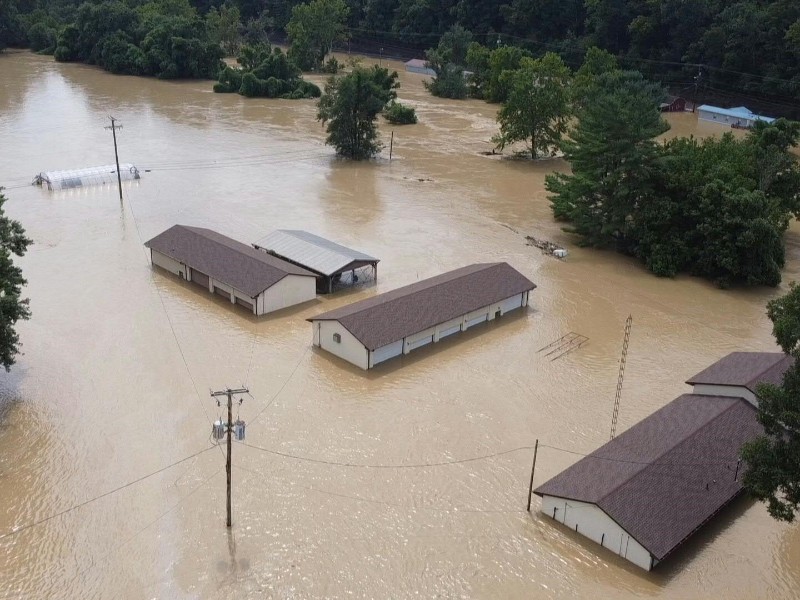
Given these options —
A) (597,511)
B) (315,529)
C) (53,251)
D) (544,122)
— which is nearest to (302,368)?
(315,529)

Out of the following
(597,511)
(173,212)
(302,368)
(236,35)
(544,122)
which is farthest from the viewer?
(236,35)

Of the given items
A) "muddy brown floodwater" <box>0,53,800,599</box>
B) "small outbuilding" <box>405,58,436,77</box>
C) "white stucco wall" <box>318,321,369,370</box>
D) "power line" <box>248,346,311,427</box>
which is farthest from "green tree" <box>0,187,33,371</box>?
"small outbuilding" <box>405,58,436,77</box>

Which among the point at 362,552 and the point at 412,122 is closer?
the point at 362,552

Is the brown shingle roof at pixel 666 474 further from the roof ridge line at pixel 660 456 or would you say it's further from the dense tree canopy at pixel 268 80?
the dense tree canopy at pixel 268 80

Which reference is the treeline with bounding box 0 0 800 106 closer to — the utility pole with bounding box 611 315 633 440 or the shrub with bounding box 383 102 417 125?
the shrub with bounding box 383 102 417 125

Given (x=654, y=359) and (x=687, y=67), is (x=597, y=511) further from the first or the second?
(x=687, y=67)
